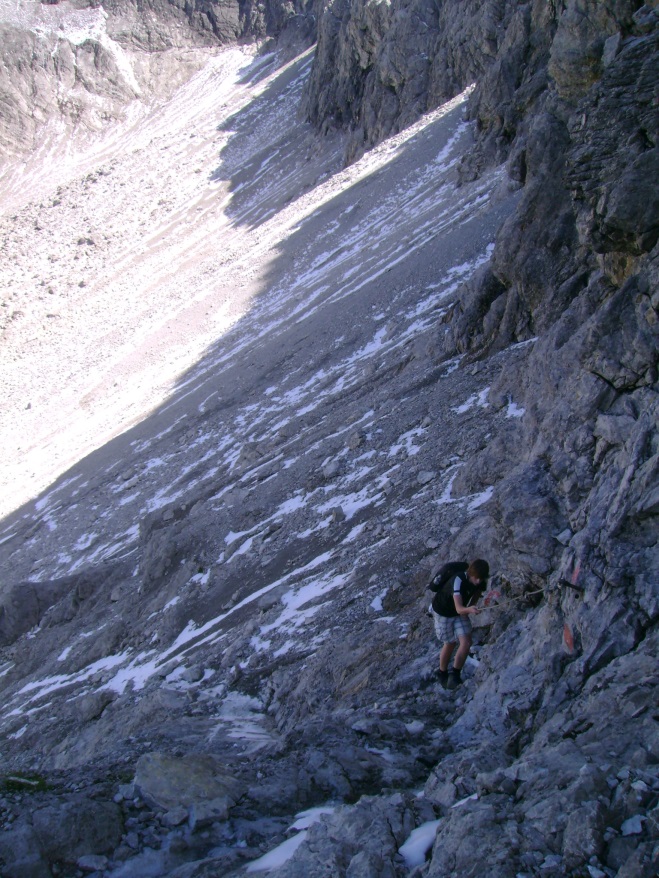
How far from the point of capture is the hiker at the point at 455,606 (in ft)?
24.1

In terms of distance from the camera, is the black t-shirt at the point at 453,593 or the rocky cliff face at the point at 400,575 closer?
the rocky cliff face at the point at 400,575

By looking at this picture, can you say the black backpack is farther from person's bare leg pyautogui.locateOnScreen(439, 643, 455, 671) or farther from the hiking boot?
the hiking boot

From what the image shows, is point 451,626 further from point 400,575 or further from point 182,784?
point 182,784

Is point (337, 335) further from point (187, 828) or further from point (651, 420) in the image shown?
point (187, 828)

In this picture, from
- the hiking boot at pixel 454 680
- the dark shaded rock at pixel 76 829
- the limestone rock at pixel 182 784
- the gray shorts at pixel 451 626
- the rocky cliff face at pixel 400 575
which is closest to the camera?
the rocky cliff face at pixel 400 575

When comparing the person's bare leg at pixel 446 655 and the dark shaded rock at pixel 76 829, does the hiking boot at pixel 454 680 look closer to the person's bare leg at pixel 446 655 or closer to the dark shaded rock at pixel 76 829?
the person's bare leg at pixel 446 655

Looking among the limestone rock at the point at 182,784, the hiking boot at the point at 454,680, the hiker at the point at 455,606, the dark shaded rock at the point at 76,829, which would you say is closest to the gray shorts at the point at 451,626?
the hiker at the point at 455,606

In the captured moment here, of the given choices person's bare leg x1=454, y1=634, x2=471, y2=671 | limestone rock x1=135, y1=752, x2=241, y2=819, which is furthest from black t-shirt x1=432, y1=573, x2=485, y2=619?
limestone rock x1=135, y1=752, x2=241, y2=819

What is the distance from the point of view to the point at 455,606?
7.31 metres

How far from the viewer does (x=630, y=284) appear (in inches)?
341

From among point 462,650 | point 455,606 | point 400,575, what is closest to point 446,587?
point 455,606

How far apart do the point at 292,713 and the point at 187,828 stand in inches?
156

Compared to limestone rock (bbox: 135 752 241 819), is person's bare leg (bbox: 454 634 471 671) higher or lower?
lower

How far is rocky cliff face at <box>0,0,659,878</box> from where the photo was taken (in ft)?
15.6
